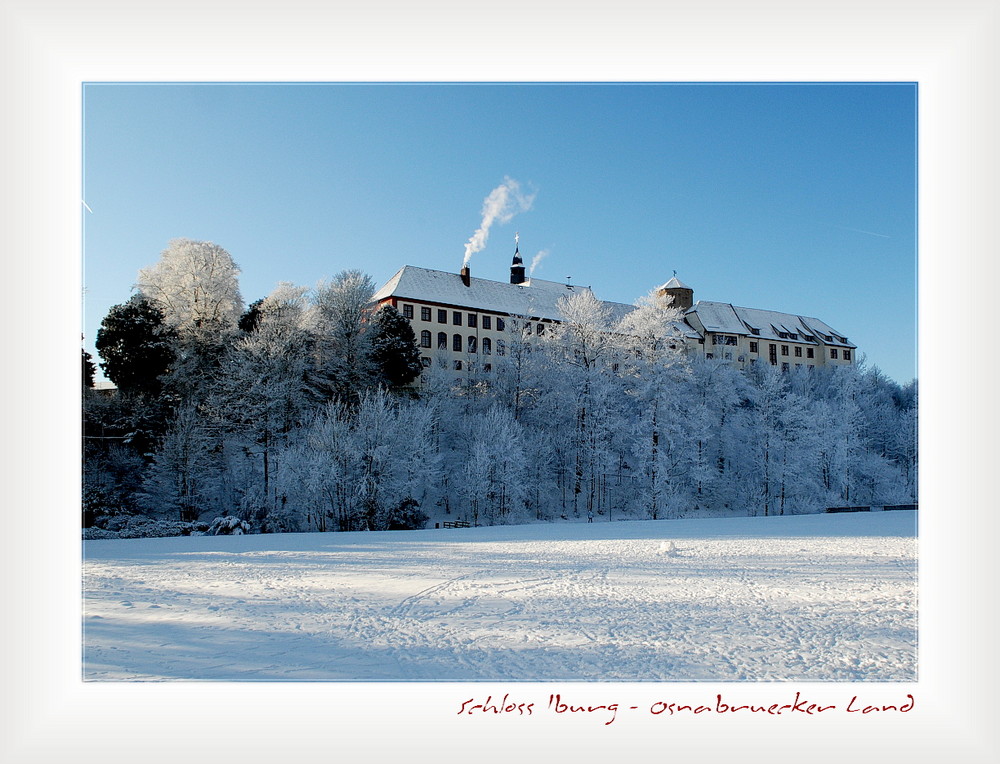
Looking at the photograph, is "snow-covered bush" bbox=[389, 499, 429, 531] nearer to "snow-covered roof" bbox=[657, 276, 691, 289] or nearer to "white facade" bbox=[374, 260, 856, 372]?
"white facade" bbox=[374, 260, 856, 372]

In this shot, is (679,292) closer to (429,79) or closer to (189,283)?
(189,283)

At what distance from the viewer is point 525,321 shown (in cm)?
3891

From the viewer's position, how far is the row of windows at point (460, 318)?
43.2 metres

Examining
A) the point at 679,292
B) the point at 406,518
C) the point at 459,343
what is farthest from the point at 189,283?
the point at 679,292

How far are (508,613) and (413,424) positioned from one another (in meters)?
20.5

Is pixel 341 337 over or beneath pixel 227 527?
over

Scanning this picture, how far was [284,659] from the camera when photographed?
19.5ft
